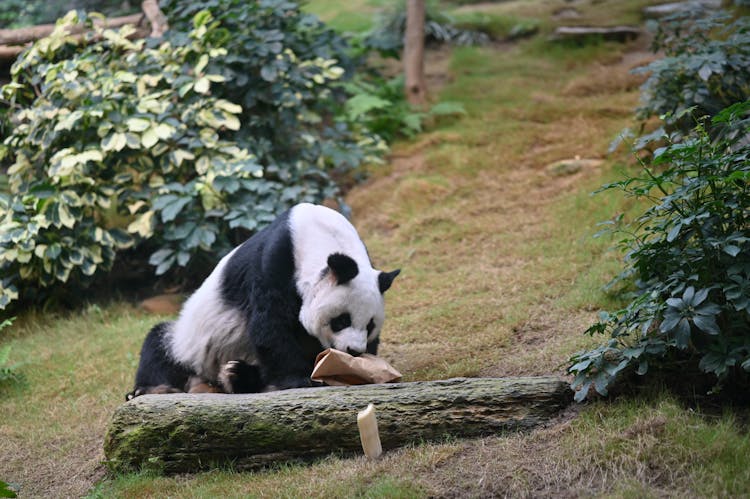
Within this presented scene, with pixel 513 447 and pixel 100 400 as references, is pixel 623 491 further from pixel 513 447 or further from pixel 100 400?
pixel 100 400

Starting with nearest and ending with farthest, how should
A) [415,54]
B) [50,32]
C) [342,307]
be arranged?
[342,307]
[50,32]
[415,54]

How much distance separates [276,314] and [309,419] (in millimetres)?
869

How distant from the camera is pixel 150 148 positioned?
27.1 ft

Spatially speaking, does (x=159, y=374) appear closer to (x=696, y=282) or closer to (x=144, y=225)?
(x=144, y=225)

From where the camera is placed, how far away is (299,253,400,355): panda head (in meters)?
4.86

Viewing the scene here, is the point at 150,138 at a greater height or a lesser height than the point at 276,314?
greater

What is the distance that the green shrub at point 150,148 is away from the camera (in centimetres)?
784

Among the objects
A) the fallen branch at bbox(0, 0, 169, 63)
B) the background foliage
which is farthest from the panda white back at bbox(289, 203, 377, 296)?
the fallen branch at bbox(0, 0, 169, 63)

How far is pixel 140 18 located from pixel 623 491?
8819 millimetres

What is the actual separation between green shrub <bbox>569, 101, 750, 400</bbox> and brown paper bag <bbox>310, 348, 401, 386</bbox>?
122cm

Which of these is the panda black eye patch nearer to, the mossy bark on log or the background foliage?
the mossy bark on log

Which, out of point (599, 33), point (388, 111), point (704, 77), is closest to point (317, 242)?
point (704, 77)

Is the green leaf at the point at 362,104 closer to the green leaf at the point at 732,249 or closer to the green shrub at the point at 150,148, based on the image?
the green shrub at the point at 150,148

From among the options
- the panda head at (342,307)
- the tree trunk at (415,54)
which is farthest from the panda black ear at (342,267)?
the tree trunk at (415,54)
